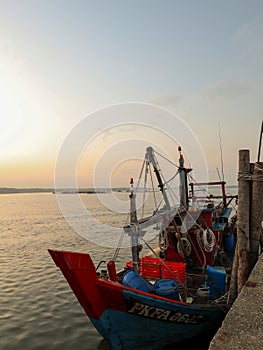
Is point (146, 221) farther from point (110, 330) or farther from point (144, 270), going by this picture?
point (110, 330)

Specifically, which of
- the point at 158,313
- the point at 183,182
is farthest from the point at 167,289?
the point at 183,182

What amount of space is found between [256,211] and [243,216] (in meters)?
0.40

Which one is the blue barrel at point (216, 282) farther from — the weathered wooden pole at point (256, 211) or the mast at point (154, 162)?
the mast at point (154, 162)

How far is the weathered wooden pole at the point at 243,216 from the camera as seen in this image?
7793mm

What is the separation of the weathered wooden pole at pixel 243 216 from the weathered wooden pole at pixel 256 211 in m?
0.17

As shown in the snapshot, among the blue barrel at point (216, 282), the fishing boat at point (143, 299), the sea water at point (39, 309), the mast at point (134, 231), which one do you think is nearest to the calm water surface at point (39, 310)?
the sea water at point (39, 309)

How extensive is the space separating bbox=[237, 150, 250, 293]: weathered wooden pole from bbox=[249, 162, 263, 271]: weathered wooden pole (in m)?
0.17

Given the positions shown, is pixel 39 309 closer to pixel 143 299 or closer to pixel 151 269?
pixel 151 269

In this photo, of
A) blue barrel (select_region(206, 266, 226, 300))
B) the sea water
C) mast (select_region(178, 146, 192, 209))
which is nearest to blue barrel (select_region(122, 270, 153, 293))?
blue barrel (select_region(206, 266, 226, 300))

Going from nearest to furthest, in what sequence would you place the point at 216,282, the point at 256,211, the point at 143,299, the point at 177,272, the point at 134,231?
1. the point at 143,299
2. the point at 256,211
3. the point at 134,231
4. the point at 216,282
5. the point at 177,272

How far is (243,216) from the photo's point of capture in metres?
7.87

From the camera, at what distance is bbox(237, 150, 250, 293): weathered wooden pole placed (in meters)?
7.79

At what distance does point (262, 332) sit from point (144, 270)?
6293 millimetres

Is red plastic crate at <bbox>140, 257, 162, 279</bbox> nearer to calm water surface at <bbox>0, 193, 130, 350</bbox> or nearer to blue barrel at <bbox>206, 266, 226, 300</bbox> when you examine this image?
blue barrel at <bbox>206, 266, 226, 300</bbox>
